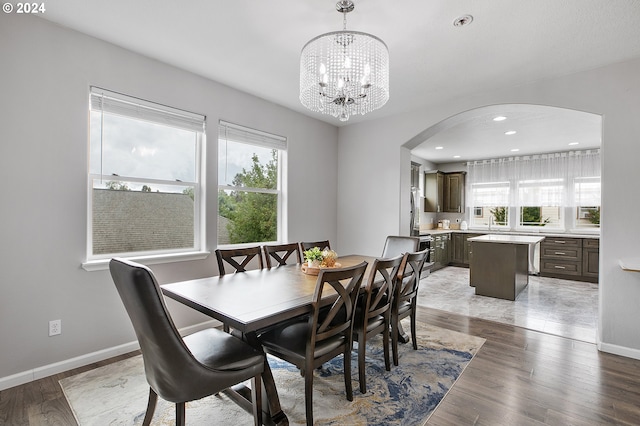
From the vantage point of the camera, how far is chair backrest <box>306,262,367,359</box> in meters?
1.75

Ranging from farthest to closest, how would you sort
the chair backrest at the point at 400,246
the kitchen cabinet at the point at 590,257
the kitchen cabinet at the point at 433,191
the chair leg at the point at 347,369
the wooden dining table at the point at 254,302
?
the kitchen cabinet at the point at 433,191
the kitchen cabinet at the point at 590,257
the chair backrest at the point at 400,246
the chair leg at the point at 347,369
the wooden dining table at the point at 254,302

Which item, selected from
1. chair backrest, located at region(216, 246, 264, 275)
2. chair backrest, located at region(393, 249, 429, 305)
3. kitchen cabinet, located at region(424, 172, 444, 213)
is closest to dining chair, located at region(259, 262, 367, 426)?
chair backrest, located at region(393, 249, 429, 305)

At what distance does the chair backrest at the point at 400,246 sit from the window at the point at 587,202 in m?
5.27

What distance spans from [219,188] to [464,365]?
2960mm

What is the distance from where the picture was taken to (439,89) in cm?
353

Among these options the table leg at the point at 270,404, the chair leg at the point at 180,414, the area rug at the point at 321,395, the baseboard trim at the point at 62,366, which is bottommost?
the area rug at the point at 321,395

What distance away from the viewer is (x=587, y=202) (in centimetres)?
632

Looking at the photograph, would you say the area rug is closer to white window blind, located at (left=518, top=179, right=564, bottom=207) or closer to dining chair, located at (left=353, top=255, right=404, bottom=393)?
dining chair, located at (left=353, top=255, right=404, bottom=393)

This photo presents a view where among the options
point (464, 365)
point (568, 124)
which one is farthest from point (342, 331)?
point (568, 124)

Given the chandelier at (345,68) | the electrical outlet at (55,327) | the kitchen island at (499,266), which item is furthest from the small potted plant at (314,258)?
the kitchen island at (499,266)

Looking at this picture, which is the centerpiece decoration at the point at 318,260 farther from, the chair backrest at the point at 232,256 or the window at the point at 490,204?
the window at the point at 490,204

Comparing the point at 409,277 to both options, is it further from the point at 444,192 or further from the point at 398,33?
the point at 444,192

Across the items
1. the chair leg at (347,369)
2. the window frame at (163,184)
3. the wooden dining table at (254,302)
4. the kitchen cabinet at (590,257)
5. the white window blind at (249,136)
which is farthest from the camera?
the kitchen cabinet at (590,257)

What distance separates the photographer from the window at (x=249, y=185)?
3557mm
